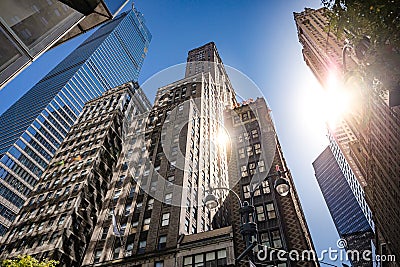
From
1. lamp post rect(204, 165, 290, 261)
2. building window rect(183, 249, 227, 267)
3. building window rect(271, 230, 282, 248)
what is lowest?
lamp post rect(204, 165, 290, 261)

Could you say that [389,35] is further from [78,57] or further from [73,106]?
[78,57]

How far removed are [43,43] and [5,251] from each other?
57.2 meters

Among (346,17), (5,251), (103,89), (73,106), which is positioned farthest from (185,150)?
(103,89)

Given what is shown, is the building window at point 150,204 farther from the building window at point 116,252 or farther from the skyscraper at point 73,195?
→ the skyscraper at point 73,195

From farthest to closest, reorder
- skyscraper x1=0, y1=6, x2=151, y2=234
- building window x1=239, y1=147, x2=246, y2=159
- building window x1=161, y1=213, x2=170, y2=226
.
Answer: skyscraper x1=0, y1=6, x2=151, y2=234
building window x1=239, y1=147, x2=246, y2=159
building window x1=161, y1=213, x2=170, y2=226

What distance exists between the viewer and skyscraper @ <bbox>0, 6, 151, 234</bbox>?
76625mm

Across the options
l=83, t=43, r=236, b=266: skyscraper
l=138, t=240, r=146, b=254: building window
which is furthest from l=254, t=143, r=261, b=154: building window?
l=138, t=240, r=146, b=254: building window

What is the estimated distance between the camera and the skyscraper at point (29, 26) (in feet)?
17.1

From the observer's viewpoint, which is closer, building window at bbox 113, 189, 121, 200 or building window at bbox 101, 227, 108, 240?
building window at bbox 101, 227, 108, 240

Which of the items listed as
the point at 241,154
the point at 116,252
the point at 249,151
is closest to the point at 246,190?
the point at 241,154

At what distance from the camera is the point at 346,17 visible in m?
7.30

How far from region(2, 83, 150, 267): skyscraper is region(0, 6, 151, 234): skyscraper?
19.2m

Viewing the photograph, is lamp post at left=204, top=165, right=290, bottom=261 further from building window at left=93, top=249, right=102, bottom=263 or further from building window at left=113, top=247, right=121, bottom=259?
building window at left=93, top=249, right=102, bottom=263

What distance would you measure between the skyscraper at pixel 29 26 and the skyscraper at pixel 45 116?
8167 centimetres
